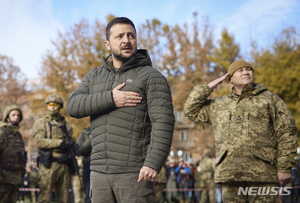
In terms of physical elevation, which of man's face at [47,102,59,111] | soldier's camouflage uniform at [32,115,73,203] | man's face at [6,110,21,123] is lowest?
soldier's camouflage uniform at [32,115,73,203]

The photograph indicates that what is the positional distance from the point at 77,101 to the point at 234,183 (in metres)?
2.38

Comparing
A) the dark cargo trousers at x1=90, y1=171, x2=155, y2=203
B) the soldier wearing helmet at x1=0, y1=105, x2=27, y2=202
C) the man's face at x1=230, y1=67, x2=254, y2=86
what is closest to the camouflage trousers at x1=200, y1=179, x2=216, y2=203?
the soldier wearing helmet at x1=0, y1=105, x2=27, y2=202

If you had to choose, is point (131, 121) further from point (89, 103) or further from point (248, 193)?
point (248, 193)

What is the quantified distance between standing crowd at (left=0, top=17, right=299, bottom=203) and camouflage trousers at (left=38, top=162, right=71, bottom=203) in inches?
0.8

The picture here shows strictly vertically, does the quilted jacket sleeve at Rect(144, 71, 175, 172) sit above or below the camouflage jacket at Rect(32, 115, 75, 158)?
below

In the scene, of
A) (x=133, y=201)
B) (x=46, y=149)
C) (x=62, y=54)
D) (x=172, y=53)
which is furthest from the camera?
(x=172, y=53)

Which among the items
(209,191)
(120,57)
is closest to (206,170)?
(209,191)

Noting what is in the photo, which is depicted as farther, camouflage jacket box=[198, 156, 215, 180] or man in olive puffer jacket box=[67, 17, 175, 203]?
camouflage jacket box=[198, 156, 215, 180]

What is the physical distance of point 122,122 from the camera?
3.41m

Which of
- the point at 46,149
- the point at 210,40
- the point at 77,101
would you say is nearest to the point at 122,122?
the point at 77,101

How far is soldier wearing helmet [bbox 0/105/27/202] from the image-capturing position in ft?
24.6

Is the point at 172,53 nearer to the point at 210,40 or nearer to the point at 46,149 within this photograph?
the point at 210,40

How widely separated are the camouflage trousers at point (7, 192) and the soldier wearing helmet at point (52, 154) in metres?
0.52

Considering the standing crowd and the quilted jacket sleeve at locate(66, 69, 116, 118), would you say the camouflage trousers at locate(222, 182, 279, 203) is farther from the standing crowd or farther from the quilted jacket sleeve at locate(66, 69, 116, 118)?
the quilted jacket sleeve at locate(66, 69, 116, 118)
